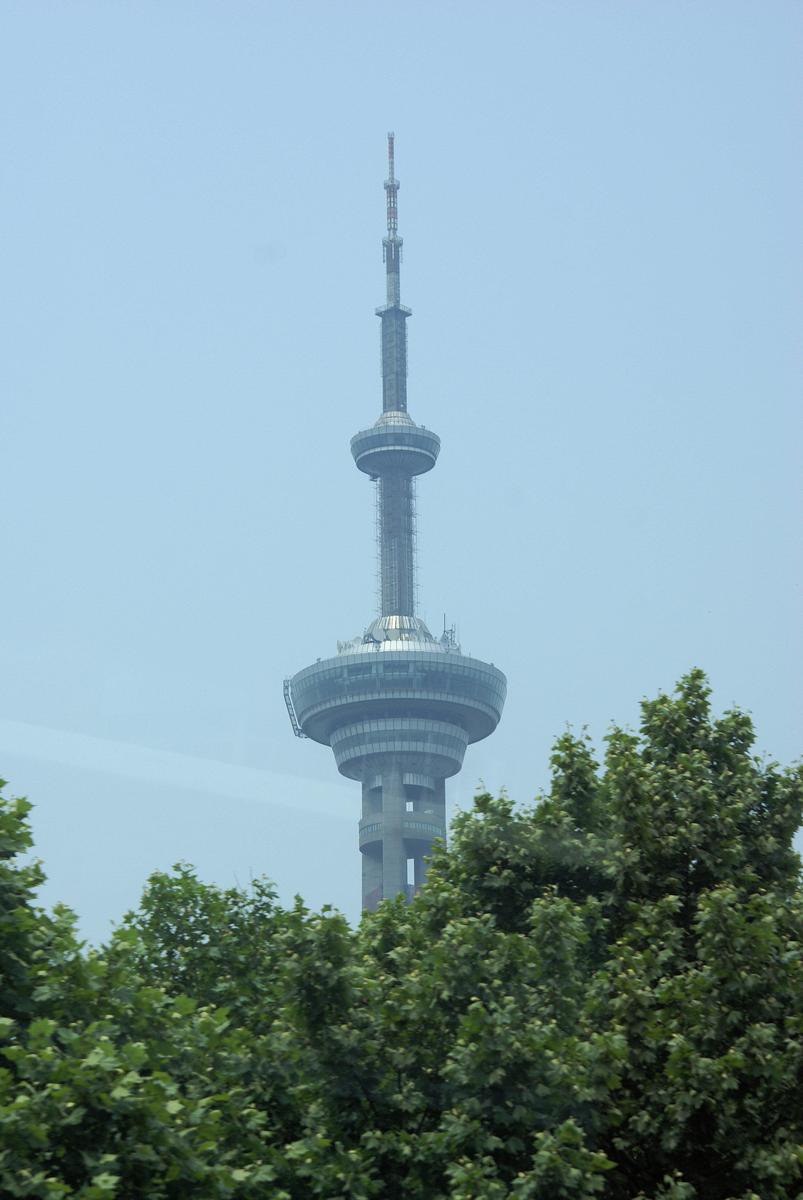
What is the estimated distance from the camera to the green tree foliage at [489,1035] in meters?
22.8

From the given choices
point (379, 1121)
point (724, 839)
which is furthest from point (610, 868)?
point (379, 1121)

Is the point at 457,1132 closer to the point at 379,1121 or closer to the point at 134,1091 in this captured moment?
the point at 379,1121

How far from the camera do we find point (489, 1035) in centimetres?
2708

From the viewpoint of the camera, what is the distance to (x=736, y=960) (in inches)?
1146

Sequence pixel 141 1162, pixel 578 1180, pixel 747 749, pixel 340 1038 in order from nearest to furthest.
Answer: pixel 141 1162
pixel 578 1180
pixel 340 1038
pixel 747 749

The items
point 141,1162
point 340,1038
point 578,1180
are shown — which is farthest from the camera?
point 340,1038

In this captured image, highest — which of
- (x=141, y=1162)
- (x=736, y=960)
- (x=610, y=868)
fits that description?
(x=610, y=868)

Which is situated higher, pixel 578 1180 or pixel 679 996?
pixel 679 996

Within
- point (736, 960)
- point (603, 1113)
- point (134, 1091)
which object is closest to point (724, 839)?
point (736, 960)

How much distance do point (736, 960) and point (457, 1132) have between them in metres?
5.59

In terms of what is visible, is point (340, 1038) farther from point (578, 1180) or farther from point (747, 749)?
point (747, 749)

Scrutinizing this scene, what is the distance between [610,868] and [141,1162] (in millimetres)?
13213

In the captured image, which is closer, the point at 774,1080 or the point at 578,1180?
the point at 578,1180

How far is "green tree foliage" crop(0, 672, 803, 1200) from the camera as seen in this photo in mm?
22780
